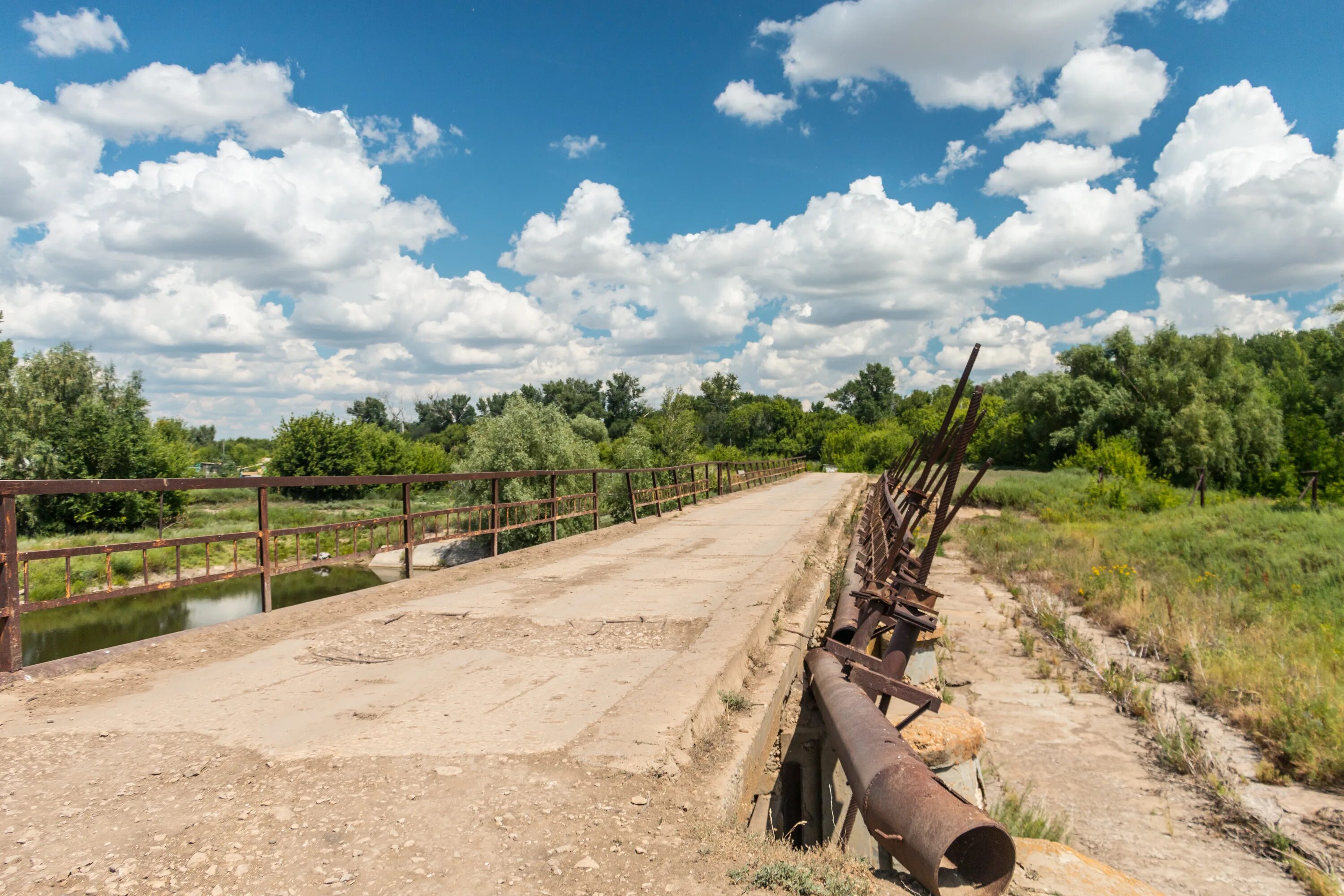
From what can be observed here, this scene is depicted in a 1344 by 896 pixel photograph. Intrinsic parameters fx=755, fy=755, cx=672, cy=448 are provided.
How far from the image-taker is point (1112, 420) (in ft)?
143

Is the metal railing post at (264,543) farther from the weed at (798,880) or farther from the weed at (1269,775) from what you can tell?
the weed at (1269,775)

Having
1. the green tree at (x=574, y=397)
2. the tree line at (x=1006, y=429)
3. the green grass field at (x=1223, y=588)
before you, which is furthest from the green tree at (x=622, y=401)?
the green grass field at (x=1223, y=588)

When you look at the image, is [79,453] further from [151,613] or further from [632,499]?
[632,499]

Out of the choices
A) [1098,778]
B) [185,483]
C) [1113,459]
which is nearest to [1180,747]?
[1098,778]

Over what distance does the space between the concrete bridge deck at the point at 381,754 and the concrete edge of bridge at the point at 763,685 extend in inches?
2.4

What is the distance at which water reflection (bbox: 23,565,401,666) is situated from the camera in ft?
81.1

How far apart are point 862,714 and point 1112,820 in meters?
4.32

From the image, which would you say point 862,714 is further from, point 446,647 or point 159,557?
point 159,557

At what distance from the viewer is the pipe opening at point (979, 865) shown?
3070 mm

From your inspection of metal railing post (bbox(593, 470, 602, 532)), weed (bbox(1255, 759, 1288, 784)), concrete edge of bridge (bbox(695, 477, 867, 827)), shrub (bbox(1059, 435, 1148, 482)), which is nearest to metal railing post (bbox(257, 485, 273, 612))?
concrete edge of bridge (bbox(695, 477, 867, 827))

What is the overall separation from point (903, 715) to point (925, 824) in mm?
3987

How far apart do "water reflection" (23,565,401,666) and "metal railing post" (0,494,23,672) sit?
1769 cm

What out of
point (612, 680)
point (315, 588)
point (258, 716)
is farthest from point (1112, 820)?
point (315, 588)

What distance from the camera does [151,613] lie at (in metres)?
29.1
